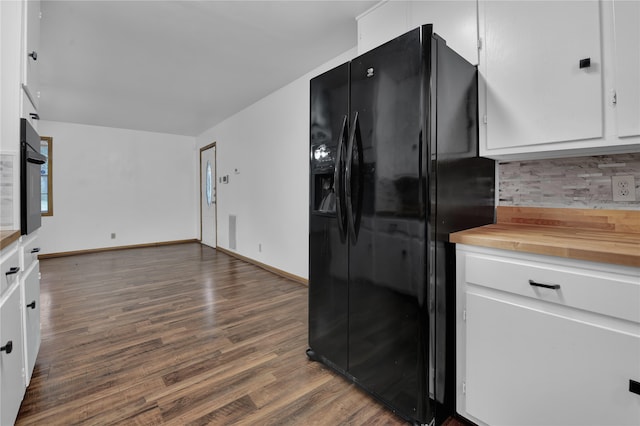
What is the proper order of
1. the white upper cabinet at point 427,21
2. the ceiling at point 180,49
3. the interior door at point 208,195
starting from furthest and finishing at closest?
the interior door at point 208,195
the ceiling at point 180,49
the white upper cabinet at point 427,21

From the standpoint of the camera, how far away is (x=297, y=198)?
3703 millimetres

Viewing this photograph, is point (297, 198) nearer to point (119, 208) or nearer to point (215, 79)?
point (215, 79)

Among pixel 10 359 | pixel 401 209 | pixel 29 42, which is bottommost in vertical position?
pixel 10 359

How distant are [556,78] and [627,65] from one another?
0.75ft

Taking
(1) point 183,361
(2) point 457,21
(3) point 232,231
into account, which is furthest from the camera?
(3) point 232,231

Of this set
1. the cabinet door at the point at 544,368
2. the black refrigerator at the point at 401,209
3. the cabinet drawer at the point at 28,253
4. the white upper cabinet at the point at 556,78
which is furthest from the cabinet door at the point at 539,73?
the cabinet drawer at the point at 28,253

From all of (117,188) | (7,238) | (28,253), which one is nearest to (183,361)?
(28,253)

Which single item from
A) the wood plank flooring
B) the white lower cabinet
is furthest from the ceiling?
the wood plank flooring

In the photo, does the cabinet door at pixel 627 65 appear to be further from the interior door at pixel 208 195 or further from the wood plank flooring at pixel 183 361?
the interior door at pixel 208 195

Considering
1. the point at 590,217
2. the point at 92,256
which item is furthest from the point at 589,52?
the point at 92,256

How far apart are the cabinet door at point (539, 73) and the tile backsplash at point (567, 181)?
33 cm

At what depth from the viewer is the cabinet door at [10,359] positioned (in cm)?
117

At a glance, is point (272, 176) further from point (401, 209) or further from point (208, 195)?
point (401, 209)

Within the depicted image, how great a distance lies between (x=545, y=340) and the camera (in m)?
1.15
